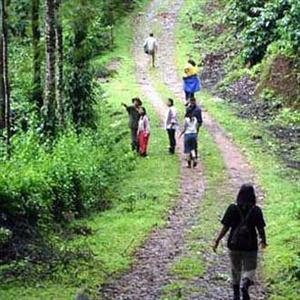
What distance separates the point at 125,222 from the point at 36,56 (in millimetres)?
11260

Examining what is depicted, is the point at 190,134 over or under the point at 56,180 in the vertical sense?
over

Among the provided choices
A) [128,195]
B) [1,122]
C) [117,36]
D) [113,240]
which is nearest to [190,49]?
[117,36]

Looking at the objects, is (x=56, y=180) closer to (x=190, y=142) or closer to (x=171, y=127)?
(x=190, y=142)

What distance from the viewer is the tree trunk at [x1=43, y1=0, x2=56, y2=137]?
19.5 m

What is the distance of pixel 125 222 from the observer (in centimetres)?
1598

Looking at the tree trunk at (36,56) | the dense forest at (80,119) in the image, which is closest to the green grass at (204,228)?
the dense forest at (80,119)

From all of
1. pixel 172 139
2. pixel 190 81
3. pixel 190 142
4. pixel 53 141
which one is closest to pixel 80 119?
pixel 190 81

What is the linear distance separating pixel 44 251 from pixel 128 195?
500 cm

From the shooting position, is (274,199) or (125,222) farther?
(274,199)

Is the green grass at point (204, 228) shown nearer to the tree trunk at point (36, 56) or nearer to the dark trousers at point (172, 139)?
the dark trousers at point (172, 139)

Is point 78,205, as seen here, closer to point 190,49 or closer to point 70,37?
point 70,37

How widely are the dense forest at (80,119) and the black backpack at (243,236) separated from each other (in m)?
2.30

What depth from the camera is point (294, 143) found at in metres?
22.9

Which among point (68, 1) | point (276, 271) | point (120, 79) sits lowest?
point (276, 271)
